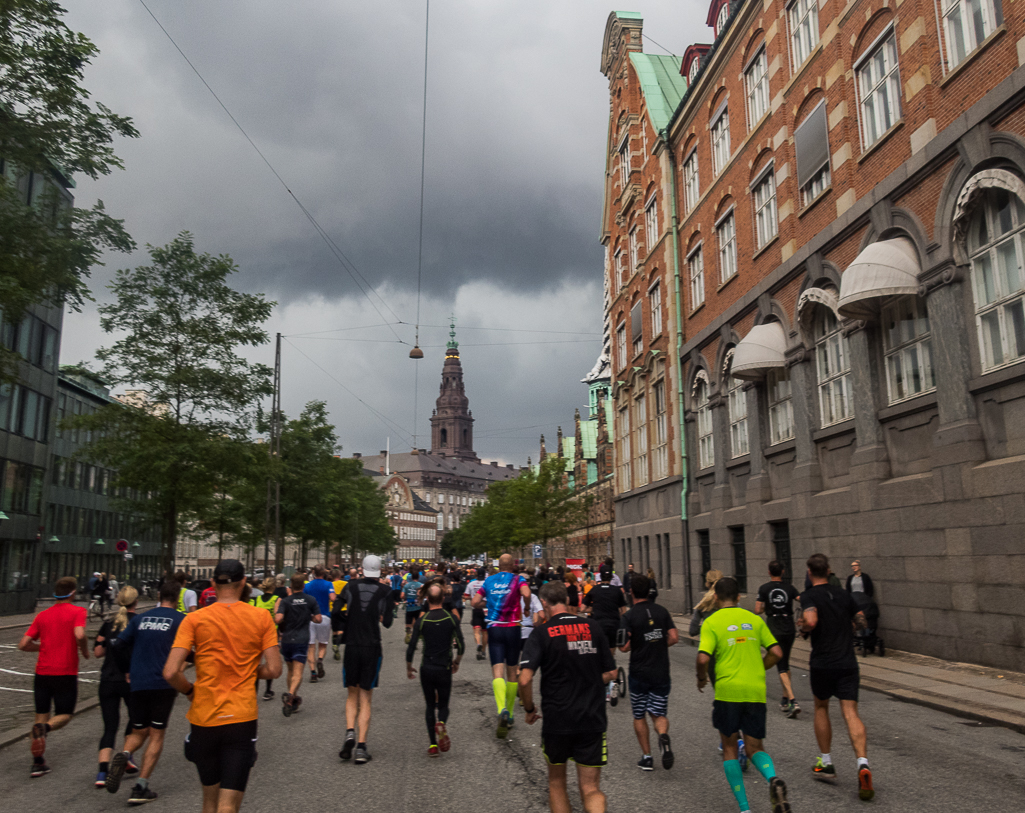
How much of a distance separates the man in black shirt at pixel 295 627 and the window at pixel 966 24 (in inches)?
529

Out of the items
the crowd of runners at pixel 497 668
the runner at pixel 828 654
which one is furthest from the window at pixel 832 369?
the runner at pixel 828 654

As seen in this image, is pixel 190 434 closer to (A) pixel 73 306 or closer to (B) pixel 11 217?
(A) pixel 73 306

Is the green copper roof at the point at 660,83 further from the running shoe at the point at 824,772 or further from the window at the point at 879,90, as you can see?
the running shoe at the point at 824,772

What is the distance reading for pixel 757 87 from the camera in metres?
23.5

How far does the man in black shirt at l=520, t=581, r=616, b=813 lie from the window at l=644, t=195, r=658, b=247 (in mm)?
28596

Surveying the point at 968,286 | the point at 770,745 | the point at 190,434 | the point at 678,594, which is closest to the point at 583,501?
the point at 678,594

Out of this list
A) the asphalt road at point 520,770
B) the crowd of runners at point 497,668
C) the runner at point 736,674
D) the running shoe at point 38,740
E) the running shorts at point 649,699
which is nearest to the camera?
the crowd of runners at point 497,668

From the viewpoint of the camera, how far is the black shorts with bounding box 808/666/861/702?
688 centimetres

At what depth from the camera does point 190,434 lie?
2492 centimetres

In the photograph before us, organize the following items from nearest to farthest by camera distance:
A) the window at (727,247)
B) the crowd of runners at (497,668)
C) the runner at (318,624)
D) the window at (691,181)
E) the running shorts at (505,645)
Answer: the crowd of runners at (497,668), the running shorts at (505,645), the runner at (318,624), the window at (727,247), the window at (691,181)

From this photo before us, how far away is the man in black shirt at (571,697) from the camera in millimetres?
5359

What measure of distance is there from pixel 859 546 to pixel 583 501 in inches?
1533

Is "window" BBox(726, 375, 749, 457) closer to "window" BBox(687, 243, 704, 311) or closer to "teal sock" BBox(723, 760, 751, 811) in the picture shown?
"window" BBox(687, 243, 704, 311)

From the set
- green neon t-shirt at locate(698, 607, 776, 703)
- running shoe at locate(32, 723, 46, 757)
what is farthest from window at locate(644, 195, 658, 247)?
running shoe at locate(32, 723, 46, 757)
